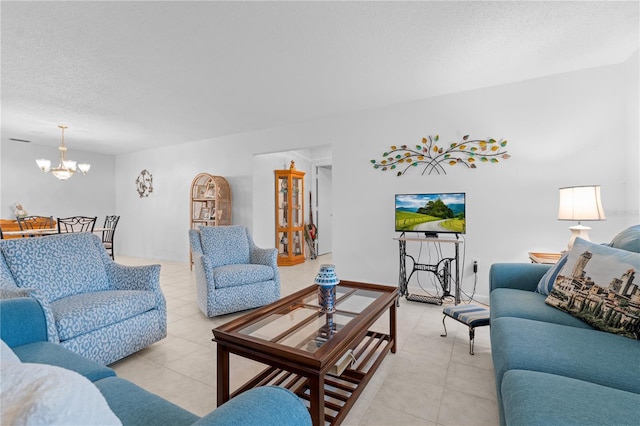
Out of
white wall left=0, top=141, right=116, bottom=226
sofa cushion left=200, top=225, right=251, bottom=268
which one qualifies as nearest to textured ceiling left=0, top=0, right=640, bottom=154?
sofa cushion left=200, top=225, right=251, bottom=268

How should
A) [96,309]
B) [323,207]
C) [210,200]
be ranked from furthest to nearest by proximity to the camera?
[323,207]
[210,200]
[96,309]

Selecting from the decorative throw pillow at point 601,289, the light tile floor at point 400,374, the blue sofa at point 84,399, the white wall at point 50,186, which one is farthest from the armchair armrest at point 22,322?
the white wall at point 50,186

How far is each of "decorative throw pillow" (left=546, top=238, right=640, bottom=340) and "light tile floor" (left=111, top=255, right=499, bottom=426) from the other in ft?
2.14

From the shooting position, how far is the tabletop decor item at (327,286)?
185 centimetres

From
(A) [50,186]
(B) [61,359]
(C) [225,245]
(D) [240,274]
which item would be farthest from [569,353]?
(A) [50,186]

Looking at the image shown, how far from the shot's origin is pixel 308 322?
1.74 metres

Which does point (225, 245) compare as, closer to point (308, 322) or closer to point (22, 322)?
point (308, 322)

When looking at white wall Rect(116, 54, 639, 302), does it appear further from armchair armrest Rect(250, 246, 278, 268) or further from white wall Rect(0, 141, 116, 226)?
white wall Rect(0, 141, 116, 226)

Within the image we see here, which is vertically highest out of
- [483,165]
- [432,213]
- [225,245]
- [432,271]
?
[483,165]

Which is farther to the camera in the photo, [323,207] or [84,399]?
[323,207]

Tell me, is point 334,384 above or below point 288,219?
below

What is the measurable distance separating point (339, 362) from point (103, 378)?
3.22 ft

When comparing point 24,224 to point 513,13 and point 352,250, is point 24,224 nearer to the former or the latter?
point 352,250

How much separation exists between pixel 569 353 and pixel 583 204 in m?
1.83
